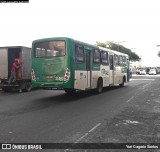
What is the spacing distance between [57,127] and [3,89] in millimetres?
14779

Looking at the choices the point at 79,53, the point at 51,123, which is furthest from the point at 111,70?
the point at 51,123

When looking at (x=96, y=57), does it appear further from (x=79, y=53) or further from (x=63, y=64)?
(x=63, y=64)

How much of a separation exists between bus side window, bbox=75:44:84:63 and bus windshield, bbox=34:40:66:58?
92 centimetres

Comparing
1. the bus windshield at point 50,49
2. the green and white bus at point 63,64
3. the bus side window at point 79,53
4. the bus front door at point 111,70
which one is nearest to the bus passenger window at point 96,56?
the green and white bus at point 63,64

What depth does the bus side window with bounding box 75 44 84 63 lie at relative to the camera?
1623 cm

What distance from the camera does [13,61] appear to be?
22.3m

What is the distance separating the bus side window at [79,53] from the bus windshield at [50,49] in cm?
92

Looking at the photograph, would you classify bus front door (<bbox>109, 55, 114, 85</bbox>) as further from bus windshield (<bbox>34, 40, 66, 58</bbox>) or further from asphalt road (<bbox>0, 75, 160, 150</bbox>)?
asphalt road (<bbox>0, 75, 160, 150</bbox>)

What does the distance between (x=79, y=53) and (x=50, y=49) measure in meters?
1.62

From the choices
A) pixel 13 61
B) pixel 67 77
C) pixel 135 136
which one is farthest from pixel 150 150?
pixel 13 61

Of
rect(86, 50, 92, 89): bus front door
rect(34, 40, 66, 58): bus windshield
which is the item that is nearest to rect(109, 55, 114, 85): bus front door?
rect(86, 50, 92, 89): bus front door

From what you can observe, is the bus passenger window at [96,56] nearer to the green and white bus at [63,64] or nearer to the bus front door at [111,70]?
the green and white bus at [63,64]

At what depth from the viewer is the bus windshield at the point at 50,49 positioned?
15.6 metres

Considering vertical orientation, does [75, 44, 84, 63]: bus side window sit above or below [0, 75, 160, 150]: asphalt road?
above
